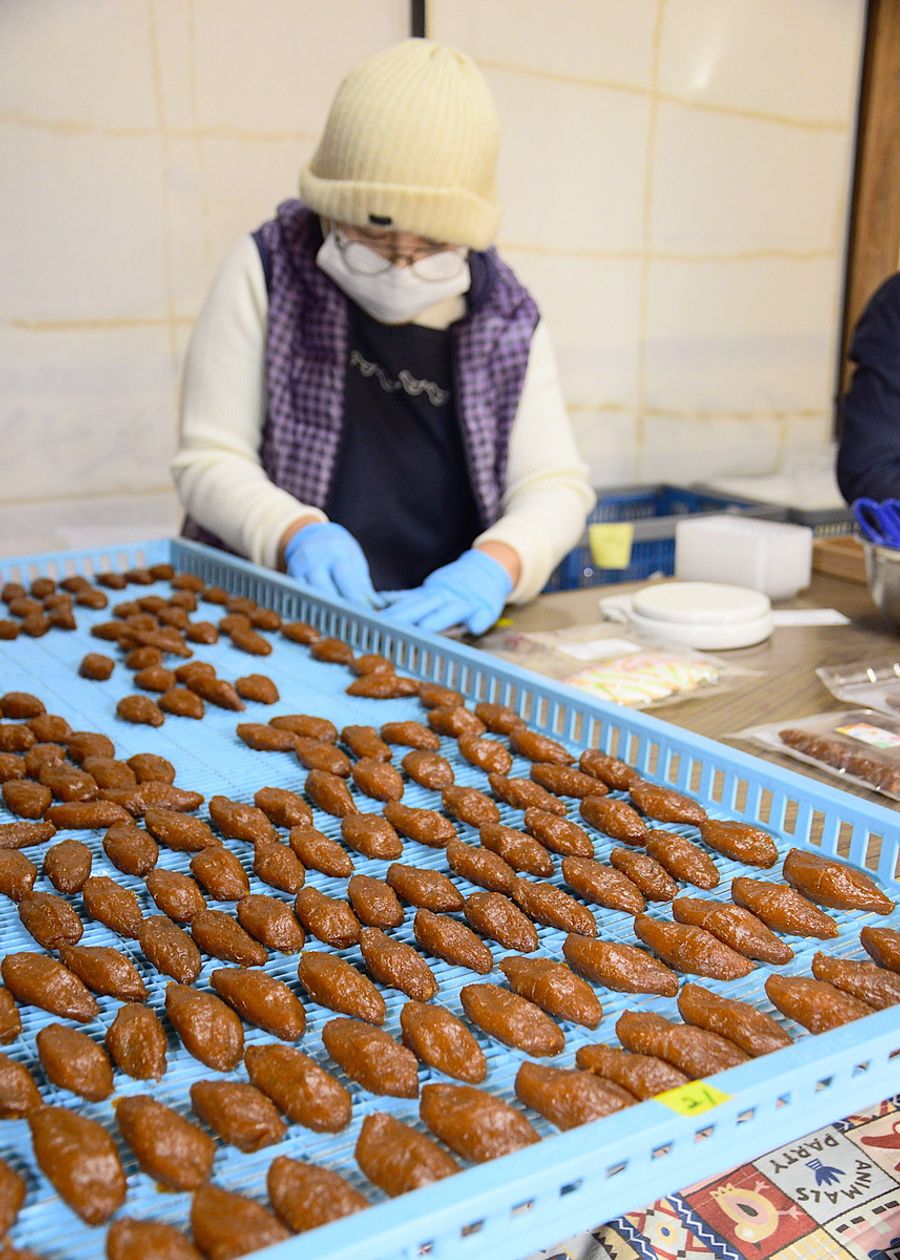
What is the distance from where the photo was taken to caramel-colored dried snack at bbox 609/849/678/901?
3.65 ft

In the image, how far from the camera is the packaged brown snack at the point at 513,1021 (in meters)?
0.88

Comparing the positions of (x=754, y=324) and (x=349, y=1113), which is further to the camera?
(x=754, y=324)

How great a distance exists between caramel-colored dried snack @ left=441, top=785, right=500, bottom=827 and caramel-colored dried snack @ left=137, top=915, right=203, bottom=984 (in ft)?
1.22

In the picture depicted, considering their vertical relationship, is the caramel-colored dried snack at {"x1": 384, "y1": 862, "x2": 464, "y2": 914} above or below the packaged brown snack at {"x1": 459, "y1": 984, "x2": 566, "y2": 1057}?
below

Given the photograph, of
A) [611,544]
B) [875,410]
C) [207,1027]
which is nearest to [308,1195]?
[207,1027]

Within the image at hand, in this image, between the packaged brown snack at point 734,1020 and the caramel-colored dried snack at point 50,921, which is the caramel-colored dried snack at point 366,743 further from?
the packaged brown snack at point 734,1020

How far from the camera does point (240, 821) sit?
4.04 ft

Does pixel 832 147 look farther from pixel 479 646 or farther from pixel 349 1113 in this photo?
pixel 349 1113

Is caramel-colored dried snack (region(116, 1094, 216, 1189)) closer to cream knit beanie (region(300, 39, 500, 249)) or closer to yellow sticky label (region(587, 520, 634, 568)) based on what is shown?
cream knit beanie (region(300, 39, 500, 249))

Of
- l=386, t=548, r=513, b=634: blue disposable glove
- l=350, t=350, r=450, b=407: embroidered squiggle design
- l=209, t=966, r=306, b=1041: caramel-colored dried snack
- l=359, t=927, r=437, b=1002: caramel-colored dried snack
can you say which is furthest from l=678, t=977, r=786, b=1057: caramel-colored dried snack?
l=350, t=350, r=450, b=407: embroidered squiggle design

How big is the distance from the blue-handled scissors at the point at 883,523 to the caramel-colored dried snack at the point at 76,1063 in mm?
1585

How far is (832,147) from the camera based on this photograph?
16.0ft

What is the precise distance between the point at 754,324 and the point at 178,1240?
478 cm

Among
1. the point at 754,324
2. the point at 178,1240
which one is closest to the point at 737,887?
the point at 178,1240
